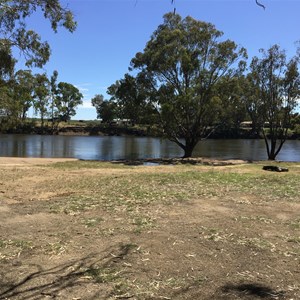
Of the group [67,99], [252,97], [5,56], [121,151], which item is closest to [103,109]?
[67,99]

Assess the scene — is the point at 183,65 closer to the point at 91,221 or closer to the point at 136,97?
the point at 136,97

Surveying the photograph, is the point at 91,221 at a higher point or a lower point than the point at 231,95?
lower

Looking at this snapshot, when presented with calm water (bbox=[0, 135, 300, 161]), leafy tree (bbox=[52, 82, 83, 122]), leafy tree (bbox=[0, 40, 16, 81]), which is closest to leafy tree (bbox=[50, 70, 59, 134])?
leafy tree (bbox=[52, 82, 83, 122])

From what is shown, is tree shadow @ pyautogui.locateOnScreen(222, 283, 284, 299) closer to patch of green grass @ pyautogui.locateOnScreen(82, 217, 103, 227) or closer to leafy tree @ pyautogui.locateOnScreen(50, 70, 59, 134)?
patch of green grass @ pyautogui.locateOnScreen(82, 217, 103, 227)

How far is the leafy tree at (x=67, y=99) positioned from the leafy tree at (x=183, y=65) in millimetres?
Answer: 87171

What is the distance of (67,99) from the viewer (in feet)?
408

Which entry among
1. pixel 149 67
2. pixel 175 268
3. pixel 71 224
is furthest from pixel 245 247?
pixel 149 67

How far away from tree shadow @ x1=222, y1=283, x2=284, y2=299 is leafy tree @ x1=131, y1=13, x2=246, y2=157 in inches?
1091

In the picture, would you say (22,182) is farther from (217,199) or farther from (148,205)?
(217,199)

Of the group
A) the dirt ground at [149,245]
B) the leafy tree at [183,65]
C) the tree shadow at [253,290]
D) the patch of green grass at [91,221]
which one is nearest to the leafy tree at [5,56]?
the dirt ground at [149,245]

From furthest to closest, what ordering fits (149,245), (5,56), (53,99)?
(53,99) < (5,56) < (149,245)

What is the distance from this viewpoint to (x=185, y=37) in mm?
33812

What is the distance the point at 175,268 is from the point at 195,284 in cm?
58

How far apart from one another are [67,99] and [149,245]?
12176cm
